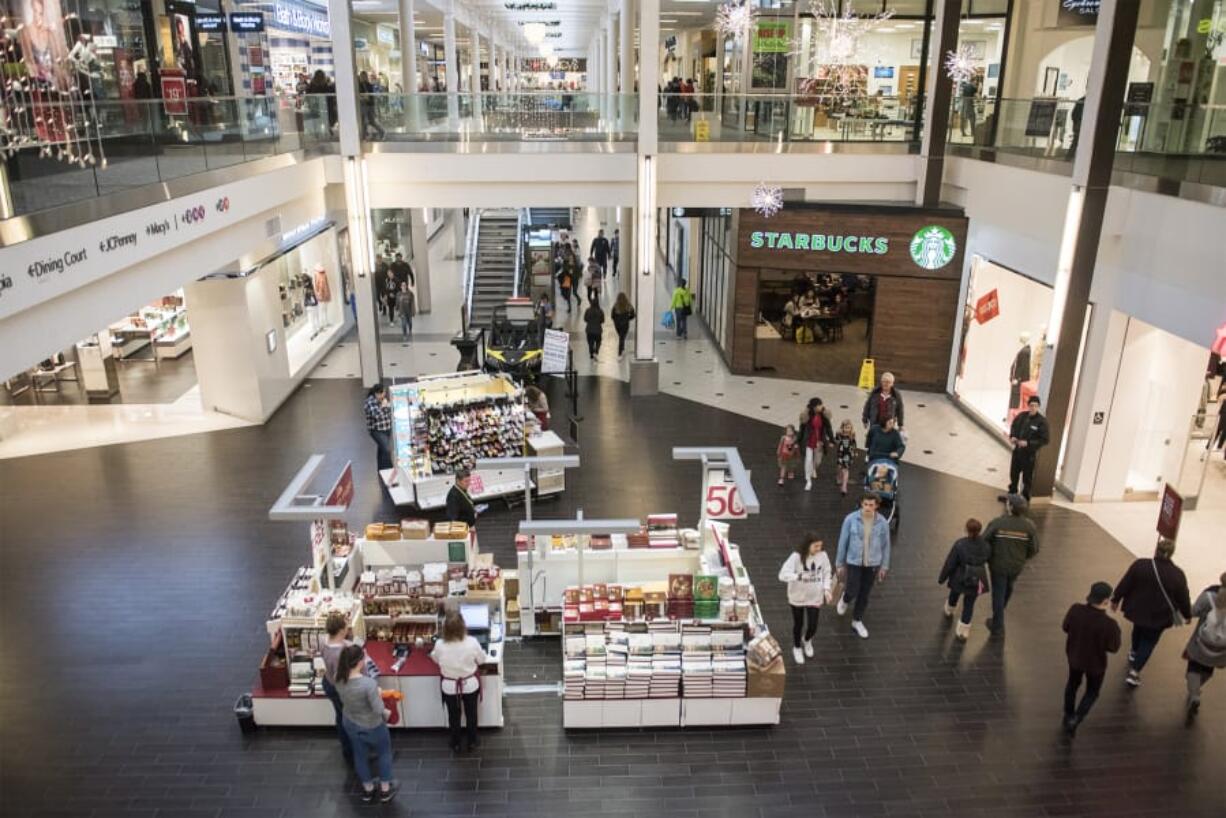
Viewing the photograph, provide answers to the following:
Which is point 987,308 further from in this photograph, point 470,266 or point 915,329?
point 470,266

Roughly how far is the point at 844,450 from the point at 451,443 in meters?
5.35

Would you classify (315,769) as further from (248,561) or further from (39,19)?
(39,19)

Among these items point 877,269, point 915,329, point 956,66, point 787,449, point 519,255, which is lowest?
point 787,449

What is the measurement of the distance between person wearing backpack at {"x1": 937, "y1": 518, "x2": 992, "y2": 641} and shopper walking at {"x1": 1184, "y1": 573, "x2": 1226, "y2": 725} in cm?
176

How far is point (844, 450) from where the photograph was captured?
39.0 ft

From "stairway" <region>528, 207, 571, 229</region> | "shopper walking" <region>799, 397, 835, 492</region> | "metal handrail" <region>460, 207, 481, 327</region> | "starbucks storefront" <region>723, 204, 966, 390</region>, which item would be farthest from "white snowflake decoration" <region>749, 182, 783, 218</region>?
"stairway" <region>528, 207, 571, 229</region>

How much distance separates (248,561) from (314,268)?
1056cm

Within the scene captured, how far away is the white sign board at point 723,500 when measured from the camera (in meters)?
7.96

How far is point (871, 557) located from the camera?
852cm

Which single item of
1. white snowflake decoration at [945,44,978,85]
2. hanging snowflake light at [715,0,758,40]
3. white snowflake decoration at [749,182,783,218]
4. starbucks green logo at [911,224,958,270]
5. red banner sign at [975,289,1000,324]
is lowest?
red banner sign at [975,289,1000,324]

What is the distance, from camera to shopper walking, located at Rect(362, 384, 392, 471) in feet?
39.2

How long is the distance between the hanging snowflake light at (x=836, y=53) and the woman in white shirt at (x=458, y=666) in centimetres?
1282

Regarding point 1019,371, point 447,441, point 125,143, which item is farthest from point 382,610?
point 1019,371

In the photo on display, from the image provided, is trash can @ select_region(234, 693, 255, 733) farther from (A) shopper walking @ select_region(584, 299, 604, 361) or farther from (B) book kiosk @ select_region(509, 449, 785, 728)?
(A) shopper walking @ select_region(584, 299, 604, 361)
